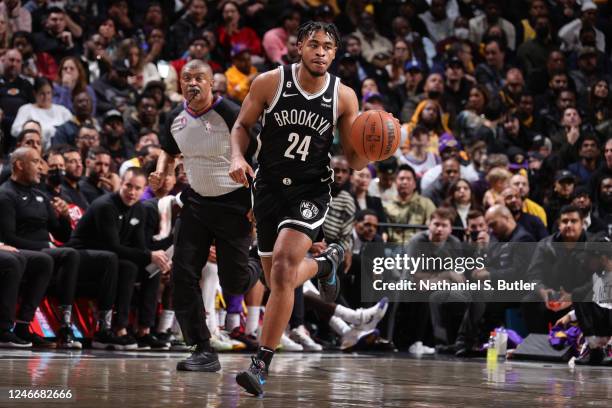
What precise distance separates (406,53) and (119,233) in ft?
23.1

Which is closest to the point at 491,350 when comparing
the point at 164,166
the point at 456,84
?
the point at 164,166

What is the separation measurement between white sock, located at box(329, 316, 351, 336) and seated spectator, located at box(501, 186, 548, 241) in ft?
7.28

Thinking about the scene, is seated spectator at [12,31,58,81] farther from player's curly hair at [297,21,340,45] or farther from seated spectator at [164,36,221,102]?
player's curly hair at [297,21,340,45]

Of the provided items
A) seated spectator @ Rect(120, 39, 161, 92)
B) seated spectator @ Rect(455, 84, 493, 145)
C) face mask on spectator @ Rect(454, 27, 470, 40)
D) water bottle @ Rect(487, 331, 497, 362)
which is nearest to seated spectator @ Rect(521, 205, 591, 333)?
water bottle @ Rect(487, 331, 497, 362)

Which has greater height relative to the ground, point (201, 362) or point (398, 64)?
point (398, 64)

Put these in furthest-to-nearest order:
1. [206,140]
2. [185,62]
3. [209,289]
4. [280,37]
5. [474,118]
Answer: [280,37] < [474,118] < [185,62] < [209,289] < [206,140]

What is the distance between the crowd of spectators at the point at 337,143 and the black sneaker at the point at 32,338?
12 mm

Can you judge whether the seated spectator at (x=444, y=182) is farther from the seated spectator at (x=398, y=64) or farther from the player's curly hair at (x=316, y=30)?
the player's curly hair at (x=316, y=30)

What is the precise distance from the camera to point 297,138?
17.4 ft

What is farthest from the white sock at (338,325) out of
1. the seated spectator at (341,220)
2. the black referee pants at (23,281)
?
the black referee pants at (23,281)

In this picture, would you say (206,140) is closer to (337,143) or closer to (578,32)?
(337,143)

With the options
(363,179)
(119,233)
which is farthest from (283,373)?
(363,179)

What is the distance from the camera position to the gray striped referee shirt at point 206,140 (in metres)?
6.29

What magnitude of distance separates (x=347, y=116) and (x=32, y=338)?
13.3 ft
